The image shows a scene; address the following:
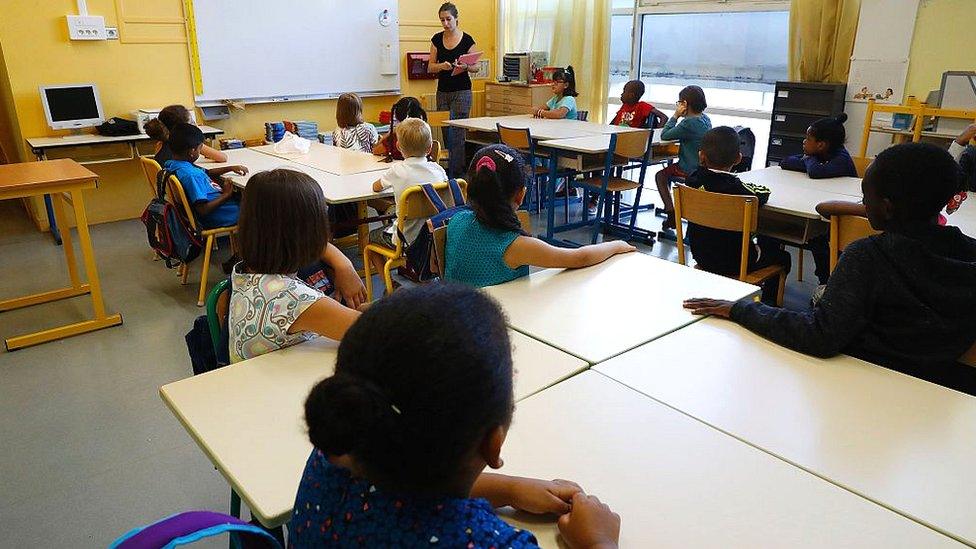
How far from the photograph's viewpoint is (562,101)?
612cm

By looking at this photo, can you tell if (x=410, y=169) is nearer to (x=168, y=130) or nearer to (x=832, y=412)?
(x=168, y=130)

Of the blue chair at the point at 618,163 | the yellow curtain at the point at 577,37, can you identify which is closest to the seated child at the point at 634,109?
the blue chair at the point at 618,163

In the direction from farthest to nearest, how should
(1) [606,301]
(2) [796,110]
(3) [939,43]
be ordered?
1. (2) [796,110]
2. (3) [939,43]
3. (1) [606,301]

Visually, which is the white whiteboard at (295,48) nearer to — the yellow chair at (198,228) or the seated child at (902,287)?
the yellow chair at (198,228)

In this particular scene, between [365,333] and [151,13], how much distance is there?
5668mm

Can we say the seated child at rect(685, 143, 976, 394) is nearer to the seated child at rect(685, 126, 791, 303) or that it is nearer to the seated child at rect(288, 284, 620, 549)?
the seated child at rect(288, 284, 620, 549)

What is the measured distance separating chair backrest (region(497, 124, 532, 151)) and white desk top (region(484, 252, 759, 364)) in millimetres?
2719

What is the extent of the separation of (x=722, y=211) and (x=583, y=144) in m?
1.89

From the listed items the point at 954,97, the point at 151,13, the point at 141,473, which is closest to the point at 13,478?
the point at 141,473

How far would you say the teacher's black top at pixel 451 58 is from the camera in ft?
20.9

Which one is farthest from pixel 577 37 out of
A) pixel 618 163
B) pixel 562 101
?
pixel 618 163

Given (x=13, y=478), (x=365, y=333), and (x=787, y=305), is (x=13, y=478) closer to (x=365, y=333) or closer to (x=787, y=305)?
(x=365, y=333)

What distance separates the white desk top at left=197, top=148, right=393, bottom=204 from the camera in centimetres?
327

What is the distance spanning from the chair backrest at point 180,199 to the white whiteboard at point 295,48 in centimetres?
249
